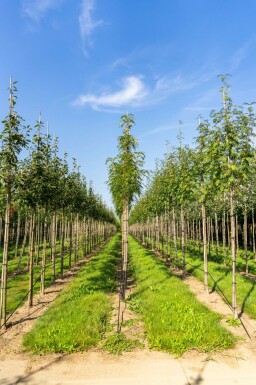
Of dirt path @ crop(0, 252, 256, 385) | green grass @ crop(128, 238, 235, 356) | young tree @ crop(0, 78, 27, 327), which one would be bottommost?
dirt path @ crop(0, 252, 256, 385)

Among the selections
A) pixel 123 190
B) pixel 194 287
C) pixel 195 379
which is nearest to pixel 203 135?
pixel 123 190

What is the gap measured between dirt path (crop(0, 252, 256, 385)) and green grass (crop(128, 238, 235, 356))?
384 millimetres

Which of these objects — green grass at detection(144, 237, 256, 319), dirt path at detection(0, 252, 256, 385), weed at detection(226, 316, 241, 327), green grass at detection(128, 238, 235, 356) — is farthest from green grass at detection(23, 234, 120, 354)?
green grass at detection(144, 237, 256, 319)

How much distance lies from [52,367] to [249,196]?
72.7ft

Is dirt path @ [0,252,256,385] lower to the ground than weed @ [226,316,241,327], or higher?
lower

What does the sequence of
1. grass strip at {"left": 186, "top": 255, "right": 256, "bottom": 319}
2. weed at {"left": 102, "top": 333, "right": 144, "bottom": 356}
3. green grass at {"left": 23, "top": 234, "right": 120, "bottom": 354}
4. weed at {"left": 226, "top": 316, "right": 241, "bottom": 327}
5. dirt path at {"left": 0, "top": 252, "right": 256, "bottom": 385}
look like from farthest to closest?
grass strip at {"left": 186, "top": 255, "right": 256, "bottom": 319} < weed at {"left": 226, "top": 316, "right": 241, "bottom": 327} < green grass at {"left": 23, "top": 234, "right": 120, "bottom": 354} < weed at {"left": 102, "top": 333, "right": 144, "bottom": 356} < dirt path at {"left": 0, "top": 252, "right": 256, "bottom": 385}

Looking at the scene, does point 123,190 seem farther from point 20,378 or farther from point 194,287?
point 20,378

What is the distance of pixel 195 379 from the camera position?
7453 millimetres

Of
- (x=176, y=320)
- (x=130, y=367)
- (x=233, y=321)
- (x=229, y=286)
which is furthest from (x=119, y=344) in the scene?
(x=229, y=286)

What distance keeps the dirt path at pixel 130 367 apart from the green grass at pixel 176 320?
0.38 meters

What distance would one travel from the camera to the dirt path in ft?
24.6

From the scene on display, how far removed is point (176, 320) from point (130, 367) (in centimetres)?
326

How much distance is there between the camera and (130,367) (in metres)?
8.20

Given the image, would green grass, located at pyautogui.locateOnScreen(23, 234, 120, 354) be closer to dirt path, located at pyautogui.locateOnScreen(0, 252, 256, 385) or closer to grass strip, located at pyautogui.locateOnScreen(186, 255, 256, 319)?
dirt path, located at pyautogui.locateOnScreen(0, 252, 256, 385)
